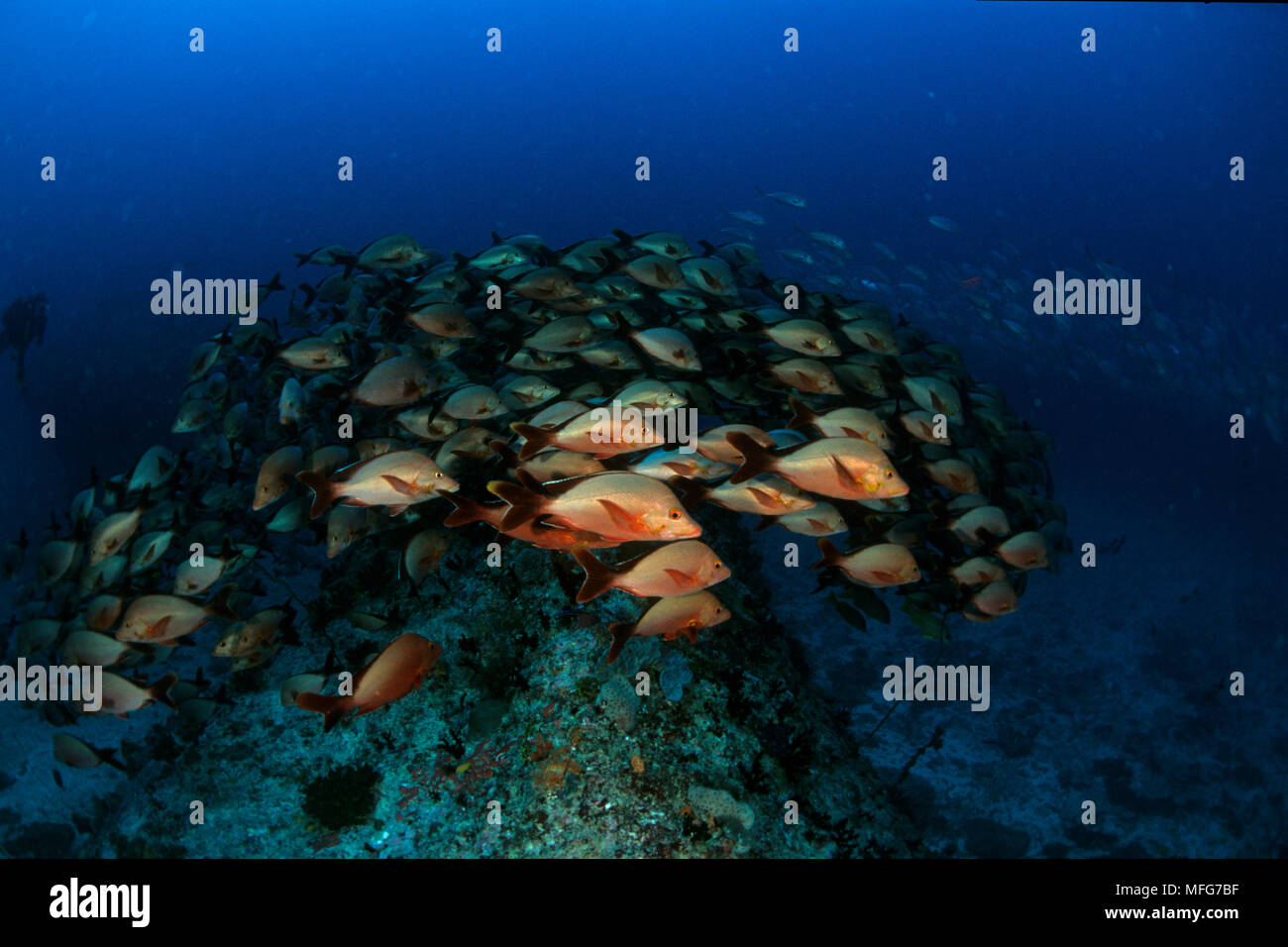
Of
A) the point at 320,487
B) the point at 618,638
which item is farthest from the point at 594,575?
the point at 320,487

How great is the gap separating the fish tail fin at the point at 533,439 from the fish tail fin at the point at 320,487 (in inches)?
45.1

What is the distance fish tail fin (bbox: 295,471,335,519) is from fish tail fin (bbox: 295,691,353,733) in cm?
96

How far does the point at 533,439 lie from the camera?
3.43 m

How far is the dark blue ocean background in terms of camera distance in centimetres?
1028

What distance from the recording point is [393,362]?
4.62 metres

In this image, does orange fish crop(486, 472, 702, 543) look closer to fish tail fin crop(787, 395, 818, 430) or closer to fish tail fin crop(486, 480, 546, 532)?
fish tail fin crop(486, 480, 546, 532)

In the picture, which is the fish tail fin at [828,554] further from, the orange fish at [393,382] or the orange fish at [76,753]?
the orange fish at [76,753]

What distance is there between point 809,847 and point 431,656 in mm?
2364

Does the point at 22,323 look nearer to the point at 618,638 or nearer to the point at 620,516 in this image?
the point at 618,638

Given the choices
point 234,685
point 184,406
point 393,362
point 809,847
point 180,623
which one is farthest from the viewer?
point 184,406

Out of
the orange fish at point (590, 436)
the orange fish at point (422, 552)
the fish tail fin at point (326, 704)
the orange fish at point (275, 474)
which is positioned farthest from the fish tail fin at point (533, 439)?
the orange fish at point (275, 474)

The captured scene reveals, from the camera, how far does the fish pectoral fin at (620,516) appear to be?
2.80m
